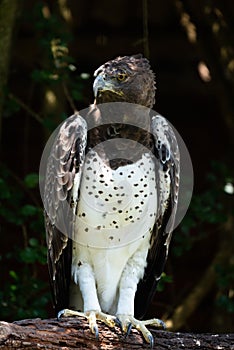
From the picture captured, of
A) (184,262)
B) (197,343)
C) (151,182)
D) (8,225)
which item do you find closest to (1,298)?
(151,182)

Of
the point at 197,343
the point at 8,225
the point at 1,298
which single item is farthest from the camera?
the point at 8,225

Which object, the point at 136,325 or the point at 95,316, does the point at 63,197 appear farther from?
the point at 136,325

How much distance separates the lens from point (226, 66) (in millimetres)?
7047

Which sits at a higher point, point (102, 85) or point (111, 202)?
point (102, 85)

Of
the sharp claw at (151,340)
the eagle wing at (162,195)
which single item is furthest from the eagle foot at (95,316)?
the eagle wing at (162,195)

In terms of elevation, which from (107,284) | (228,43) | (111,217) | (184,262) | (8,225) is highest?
(228,43)

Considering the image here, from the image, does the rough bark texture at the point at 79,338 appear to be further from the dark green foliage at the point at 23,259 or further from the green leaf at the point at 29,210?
the green leaf at the point at 29,210

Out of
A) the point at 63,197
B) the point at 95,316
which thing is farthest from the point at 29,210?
the point at 95,316

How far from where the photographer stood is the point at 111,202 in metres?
4.86

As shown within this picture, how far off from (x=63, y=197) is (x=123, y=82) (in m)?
0.73

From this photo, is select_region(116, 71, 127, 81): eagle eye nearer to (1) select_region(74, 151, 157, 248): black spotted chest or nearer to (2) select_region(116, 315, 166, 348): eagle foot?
(1) select_region(74, 151, 157, 248): black spotted chest

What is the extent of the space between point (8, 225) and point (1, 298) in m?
2.38

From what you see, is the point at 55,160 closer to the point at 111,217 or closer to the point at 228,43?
the point at 111,217

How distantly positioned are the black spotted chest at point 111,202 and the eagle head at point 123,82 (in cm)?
35
